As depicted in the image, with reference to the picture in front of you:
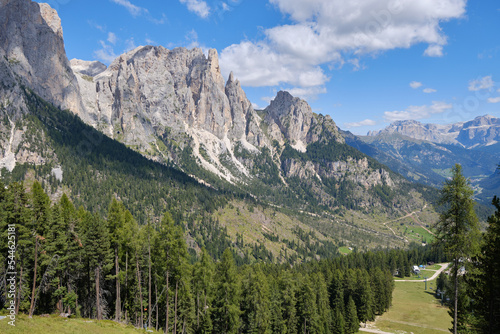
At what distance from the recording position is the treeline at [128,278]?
38.5 meters

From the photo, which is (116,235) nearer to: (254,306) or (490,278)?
(254,306)

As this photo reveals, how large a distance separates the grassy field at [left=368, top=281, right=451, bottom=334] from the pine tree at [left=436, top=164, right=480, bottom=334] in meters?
72.7

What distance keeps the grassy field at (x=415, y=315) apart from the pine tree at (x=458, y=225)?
238 feet

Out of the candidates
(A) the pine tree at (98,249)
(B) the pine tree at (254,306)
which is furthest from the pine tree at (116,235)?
(B) the pine tree at (254,306)

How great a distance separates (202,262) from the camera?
54.5m

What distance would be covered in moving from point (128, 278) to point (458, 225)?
4799cm

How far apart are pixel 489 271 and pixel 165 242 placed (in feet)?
122

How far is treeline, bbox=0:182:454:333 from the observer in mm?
38463

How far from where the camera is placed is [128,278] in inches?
1976

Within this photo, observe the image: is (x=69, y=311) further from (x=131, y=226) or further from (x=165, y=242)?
(x=165, y=242)

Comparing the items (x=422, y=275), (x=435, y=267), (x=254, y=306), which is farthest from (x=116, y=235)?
(x=435, y=267)

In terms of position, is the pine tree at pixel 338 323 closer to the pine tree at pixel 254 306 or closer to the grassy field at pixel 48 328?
the pine tree at pixel 254 306

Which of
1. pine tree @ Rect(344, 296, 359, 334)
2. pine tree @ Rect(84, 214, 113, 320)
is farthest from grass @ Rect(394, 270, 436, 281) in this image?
pine tree @ Rect(84, 214, 113, 320)

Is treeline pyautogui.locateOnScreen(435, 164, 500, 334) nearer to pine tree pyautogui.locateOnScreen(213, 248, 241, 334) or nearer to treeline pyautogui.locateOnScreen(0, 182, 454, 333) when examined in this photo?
treeline pyautogui.locateOnScreen(0, 182, 454, 333)
